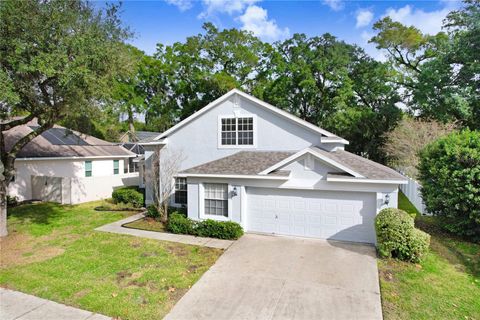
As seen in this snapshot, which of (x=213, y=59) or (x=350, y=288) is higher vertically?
(x=213, y=59)

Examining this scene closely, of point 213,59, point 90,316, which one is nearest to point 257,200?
point 90,316

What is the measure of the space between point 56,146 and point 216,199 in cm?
1616

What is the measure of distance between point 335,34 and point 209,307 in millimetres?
31804

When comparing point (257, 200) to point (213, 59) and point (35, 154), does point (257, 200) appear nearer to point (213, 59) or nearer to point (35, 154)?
point (35, 154)

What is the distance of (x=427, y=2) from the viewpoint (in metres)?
15.5

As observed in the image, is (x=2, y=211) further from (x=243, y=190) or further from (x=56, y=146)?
(x=56, y=146)

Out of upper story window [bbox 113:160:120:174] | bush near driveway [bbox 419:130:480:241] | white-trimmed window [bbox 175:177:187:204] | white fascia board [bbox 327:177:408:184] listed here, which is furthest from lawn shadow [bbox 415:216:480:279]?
upper story window [bbox 113:160:120:174]

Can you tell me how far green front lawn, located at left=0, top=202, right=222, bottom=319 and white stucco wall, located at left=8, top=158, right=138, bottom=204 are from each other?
5270 millimetres

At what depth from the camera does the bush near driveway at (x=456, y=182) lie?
1042 centimetres

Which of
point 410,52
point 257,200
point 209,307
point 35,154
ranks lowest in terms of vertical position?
point 209,307

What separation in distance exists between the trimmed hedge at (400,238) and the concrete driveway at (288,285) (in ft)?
2.43

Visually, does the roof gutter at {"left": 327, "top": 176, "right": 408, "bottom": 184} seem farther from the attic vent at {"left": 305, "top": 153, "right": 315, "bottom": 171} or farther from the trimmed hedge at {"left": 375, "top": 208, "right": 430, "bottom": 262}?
the trimmed hedge at {"left": 375, "top": 208, "right": 430, "bottom": 262}

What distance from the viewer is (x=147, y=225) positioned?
45.3ft

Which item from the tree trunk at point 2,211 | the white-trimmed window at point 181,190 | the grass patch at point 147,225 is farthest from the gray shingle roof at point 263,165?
the tree trunk at point 2,211
